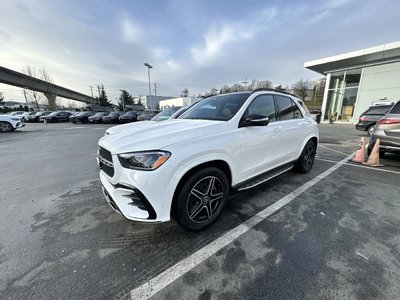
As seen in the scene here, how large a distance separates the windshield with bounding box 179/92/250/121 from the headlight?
1172 mm

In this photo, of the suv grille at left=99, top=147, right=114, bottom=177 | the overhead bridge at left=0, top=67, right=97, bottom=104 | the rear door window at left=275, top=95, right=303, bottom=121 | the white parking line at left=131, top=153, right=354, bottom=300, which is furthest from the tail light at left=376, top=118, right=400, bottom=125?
the overhead bridge at left=0, top=67, right=97, bottom=104

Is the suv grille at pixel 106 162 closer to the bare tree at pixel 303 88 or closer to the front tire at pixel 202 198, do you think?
the front tire at pixel 202 198

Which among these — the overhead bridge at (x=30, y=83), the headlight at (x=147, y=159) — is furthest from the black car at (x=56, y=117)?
the headlight at (x=147, y=159)

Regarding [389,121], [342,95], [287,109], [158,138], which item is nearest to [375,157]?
[389,121]

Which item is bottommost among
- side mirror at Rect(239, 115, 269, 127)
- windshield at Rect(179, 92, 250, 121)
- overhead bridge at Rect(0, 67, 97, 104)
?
side mirror at Rect(239, 115, 269, 127)

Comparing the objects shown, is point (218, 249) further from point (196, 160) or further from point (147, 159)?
point (147, 159)

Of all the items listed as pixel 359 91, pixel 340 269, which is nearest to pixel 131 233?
pixel 340 269

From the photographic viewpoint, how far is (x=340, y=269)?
1.88m

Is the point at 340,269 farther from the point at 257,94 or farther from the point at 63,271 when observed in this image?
the point at 63,271

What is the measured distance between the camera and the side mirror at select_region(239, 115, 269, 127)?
2.58 m

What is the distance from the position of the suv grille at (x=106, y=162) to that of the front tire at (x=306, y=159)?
3.81m

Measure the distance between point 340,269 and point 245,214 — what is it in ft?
4.01

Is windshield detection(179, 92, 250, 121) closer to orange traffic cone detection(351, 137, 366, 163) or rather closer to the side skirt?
the side skirt

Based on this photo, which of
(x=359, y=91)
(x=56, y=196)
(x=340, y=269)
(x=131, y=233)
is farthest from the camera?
(x=359, y=91)
